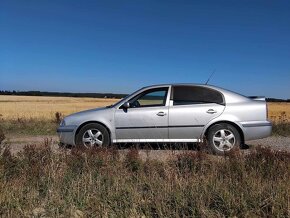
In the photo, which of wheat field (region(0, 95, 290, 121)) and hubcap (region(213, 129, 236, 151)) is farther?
wheat field (region(0, 95, 290, 121))

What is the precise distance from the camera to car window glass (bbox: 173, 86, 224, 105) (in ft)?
31.3

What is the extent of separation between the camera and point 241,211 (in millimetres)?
4316

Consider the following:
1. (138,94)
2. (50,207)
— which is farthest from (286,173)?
(138,94)

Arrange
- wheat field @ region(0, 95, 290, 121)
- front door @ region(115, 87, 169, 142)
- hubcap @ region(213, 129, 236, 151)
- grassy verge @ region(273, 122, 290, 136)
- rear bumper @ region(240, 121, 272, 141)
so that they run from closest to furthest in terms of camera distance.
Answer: hubcap @ region(213, 129, 236, 151) < rear bumper @ region(240, 121, 272, 141) < front door @ region(115, 87, 169, 142) < grassy verge @ region(273, 122, 290, 136) < wheat field @ region(0, 95, 290, 121)

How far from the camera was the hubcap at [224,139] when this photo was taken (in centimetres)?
916

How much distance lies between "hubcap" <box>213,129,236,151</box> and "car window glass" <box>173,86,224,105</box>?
716mm

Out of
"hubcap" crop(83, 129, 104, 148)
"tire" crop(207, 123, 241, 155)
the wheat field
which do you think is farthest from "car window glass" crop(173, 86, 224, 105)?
the wheat field

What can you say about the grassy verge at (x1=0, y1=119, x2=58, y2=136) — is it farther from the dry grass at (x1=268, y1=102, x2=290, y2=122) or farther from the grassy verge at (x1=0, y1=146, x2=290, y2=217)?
the dry grass at (x1=268, y1=102, x2=290, y2=122)

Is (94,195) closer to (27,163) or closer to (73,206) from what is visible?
(73,206)

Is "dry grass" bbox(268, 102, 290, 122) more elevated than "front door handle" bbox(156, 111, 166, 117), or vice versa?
"front door handle" bbox(156, 111, 166, 117)

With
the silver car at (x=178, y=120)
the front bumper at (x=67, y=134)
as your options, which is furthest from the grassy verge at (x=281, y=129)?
the front bumper at (x=67, y=134)

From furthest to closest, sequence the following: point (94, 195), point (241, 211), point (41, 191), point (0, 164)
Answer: point (0, 164), point (41, 191), point (94, 195), point (241, 211)

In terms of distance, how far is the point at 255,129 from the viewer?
9.36 metres

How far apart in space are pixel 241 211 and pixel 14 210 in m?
2.37
